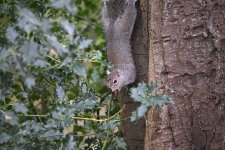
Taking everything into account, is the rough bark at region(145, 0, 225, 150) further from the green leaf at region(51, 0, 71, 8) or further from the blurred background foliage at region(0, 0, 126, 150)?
the green leaf at region(51, 0, 71, 8)

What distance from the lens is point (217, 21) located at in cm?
134

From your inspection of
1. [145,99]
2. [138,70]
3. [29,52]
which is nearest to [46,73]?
[138,70]

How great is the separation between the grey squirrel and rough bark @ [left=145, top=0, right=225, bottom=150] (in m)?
0.18

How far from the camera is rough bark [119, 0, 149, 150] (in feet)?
4.97

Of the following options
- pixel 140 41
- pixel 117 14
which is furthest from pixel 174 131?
pixel 117 14

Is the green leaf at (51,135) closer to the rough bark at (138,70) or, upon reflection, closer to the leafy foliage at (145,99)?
the leafy foliage at (145,99)

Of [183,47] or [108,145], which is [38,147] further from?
[183,47]

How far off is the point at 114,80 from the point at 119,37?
27 centimetres

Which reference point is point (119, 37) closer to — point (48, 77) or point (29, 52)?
point (48, 77)

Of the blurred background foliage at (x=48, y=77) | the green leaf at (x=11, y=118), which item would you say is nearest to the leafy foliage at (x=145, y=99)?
the blurred background foliage at (x=48, y=77)

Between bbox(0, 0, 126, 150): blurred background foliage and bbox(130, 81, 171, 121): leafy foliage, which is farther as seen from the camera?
bbox(130, 81, 171, 121): leafy foliage

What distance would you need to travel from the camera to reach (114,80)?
190 cm

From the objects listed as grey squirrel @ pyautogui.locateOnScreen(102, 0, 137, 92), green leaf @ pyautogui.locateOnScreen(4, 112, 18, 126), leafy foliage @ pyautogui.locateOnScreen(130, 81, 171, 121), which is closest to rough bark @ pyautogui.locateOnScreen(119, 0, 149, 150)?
grey squirrel @ pyautogui.locateOnScreen(102, 0, 137, 92)

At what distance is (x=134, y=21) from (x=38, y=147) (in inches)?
21.2
